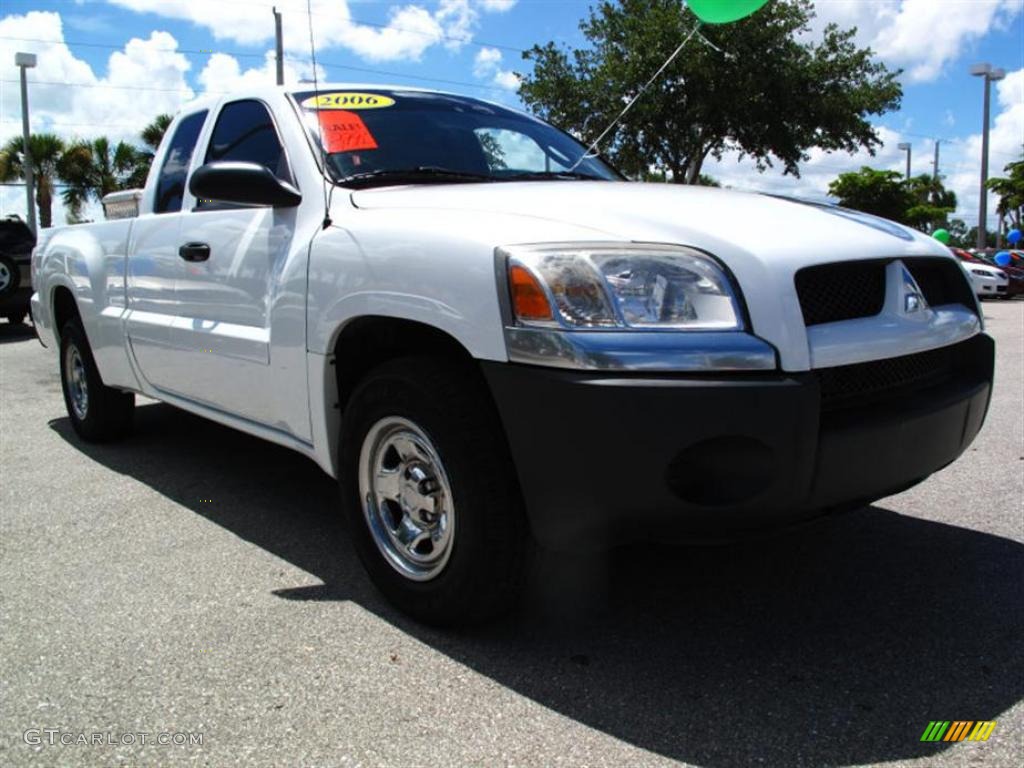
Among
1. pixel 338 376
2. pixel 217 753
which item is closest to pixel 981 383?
pixel 338 376

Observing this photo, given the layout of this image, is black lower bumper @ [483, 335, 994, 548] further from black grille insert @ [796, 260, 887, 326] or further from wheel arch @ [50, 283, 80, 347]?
wheel arch @ [50, 283, 80, 347]

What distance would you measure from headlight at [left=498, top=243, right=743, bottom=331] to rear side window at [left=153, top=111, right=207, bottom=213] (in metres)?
2.52

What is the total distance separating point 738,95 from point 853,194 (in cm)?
2589

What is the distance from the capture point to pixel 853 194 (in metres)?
40.4

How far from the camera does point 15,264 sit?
480 inches

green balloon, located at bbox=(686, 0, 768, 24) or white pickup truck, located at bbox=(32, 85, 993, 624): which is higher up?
green balloon, located at bbox=(686, 0, 768, 24)

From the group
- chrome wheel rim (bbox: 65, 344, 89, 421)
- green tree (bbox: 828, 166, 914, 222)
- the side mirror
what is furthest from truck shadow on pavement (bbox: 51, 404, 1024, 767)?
green tree (bbox: 828, 166, 914, 222)

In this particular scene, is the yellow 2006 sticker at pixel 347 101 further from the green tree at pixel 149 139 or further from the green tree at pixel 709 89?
the green tree at pixel 149 139

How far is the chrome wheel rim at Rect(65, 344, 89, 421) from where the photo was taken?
542 centimetres

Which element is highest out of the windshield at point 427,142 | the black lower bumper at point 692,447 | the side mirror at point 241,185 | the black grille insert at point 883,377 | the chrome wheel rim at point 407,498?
the windshield at point 427,142

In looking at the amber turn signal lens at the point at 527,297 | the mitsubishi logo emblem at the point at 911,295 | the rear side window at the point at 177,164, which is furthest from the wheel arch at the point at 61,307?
the mitsubishi logo emblem at the point at 911,295

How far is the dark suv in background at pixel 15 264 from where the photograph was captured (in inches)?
478

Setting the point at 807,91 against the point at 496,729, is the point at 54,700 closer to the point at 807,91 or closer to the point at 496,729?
the point at 496,729

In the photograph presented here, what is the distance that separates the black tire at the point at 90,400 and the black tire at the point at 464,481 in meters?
3.06
